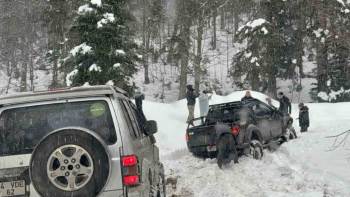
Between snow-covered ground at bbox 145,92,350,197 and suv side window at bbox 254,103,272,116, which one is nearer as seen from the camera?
snow-covered ground at bbox 145,92,350,197

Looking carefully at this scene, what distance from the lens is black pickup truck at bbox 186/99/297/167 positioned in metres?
13.6

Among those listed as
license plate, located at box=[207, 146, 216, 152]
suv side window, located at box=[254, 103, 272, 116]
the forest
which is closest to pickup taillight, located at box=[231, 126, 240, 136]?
license plate, located at box=[207, 146, 216, 152]

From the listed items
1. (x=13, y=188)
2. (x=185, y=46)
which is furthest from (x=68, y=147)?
(x=185, y=46)

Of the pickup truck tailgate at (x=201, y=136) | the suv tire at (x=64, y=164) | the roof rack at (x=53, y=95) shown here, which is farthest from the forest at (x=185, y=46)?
the suv tire at (x=64, y=164)

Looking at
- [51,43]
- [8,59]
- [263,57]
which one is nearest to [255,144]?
[263,57]

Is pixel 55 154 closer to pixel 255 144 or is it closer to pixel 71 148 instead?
pixel 71 148

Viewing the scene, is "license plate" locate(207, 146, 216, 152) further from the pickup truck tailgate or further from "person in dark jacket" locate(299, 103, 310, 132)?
"person in dark jacket" locate(299, 103, 310, 132)

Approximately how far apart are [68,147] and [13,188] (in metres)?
0.80

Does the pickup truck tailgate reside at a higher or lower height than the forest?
lower

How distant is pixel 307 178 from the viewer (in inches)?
435

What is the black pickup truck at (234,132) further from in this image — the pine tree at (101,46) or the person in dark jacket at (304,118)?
the pine tree at (101,46)

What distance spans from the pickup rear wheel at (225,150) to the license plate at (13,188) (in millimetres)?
8171

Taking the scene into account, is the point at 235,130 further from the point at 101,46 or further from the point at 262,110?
the point at 101,46

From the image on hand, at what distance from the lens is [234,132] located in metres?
14.1
